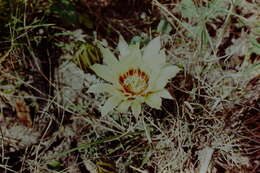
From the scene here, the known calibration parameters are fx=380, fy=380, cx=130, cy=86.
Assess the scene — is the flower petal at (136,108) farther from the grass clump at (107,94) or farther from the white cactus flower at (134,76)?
the grass clump at (107,94)

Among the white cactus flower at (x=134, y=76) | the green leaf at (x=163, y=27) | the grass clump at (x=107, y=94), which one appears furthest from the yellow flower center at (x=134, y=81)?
the green leaf at (x=163, y=27)

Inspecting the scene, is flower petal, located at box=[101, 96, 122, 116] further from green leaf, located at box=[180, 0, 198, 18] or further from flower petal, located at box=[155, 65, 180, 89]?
green leaf, located at box=[180, 0, 198, 18]

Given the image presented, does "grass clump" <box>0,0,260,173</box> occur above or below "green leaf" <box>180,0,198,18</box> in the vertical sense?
below

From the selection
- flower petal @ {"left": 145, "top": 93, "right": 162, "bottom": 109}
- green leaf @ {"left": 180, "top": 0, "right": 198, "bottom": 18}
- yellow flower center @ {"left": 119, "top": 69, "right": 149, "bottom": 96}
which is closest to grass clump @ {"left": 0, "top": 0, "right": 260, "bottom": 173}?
green leaf @ {"left": 180, "top": 0, "right": 198, "bottom": 18}

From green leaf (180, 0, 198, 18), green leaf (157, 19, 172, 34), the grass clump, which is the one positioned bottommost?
the grass clump

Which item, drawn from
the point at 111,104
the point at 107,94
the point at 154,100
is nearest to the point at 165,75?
the point at 154,100

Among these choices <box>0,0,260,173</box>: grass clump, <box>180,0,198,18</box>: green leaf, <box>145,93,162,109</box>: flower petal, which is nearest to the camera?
<box>145,93,162,109</box>: flower petal

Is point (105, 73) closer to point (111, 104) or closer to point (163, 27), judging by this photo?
point (111, 104)
